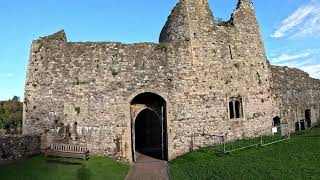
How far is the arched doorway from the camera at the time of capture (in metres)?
20.1

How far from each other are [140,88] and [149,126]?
7.52m

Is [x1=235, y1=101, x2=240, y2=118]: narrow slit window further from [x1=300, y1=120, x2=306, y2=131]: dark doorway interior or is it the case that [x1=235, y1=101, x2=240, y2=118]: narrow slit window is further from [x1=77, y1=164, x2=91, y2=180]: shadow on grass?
[x1=77, y1=164, x2=91, y2=180]: shadow on grass

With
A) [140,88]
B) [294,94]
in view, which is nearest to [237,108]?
[140,88]

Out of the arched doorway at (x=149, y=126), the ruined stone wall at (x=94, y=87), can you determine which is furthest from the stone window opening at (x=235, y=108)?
the arched doorway at (x=149, y=126)

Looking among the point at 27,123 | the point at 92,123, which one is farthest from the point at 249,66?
the point at 27,123

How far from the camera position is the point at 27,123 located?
20031mm

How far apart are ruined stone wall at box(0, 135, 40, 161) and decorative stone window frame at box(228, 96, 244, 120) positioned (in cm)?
1143

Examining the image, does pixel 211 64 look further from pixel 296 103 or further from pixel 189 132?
pixel 296 103

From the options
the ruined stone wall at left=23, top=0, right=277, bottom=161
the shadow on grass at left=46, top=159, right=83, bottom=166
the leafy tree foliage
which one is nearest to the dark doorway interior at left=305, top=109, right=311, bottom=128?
the ruined stone wall at left=23, top=0, right=277, bottom=161

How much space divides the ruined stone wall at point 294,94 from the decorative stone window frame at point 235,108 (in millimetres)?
5471

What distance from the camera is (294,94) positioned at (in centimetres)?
2839

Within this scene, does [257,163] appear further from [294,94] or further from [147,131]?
[294,94]

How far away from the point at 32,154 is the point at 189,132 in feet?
28.4

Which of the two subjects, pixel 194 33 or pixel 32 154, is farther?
pixel 194 33
